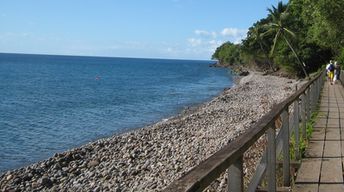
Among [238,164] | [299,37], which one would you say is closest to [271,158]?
[238,164]

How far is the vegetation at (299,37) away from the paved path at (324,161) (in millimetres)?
11968

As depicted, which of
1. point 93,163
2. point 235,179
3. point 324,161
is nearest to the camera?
point 235,179

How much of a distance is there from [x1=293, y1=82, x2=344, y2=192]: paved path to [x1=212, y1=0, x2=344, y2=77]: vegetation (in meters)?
12.0

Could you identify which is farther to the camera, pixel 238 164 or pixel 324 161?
pixel 324 161

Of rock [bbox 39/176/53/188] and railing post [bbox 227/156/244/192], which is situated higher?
railing post [bbox 227/156/244/192]

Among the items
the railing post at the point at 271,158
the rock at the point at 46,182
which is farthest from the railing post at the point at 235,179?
the rock at the point at 46,182

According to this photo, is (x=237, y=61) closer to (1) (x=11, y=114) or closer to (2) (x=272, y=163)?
(1) (x=11, y=114)

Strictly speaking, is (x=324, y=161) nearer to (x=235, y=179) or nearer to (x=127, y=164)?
(x=235, y=179)

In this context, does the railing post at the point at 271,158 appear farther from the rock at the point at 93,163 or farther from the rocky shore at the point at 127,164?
the rock at the point at 93,163

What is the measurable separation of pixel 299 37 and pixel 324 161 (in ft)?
161

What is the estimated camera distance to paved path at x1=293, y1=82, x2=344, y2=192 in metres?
5.90

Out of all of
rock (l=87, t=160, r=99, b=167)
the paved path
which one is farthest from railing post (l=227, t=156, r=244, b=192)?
rock (l=87, t=160, r=99, b=167)

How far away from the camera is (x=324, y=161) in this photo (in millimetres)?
7152

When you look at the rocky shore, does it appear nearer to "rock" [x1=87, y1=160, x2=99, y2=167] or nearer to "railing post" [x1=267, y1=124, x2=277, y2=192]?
"rock" [x1=87, y1=160, x2=99, y2=167]
